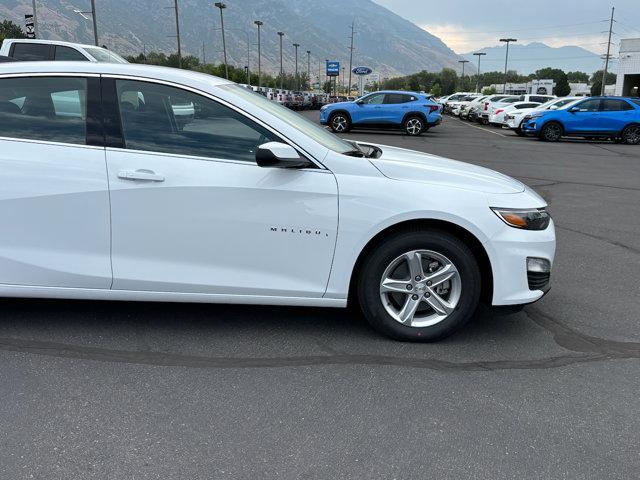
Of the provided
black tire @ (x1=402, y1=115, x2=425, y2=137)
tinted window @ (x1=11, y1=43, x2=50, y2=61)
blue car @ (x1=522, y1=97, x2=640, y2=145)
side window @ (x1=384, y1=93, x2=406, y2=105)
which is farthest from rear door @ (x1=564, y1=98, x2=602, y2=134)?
tinted window @ (x1=11, y1=43, x2=50, y2=61)

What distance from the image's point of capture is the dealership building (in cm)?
5203

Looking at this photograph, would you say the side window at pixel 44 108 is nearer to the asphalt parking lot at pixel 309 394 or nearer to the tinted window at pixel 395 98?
the asphalt parking lot at pixel 309 394

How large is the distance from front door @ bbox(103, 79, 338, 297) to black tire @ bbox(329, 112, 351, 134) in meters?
20.7

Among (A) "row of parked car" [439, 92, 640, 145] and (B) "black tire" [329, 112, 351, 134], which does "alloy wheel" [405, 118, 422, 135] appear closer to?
(B) "black tire" [329, 112, 351, 134]

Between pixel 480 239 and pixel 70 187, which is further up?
pixel 70 187

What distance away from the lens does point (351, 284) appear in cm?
389

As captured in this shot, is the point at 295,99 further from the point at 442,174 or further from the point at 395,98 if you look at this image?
the point at 442,174

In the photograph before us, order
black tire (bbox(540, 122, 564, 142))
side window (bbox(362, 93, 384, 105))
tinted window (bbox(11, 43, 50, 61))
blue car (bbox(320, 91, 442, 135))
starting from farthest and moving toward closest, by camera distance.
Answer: side window (bbox(362, 93, 384, 105)) → blue car (bbox(320, 91, 442, 135)) → black tire (bbox(540, 122, 564, 142)) → tinted window (bbox(11, 43, 50, 61))

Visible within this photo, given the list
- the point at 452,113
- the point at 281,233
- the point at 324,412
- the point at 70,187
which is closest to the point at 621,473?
the point at 324,412

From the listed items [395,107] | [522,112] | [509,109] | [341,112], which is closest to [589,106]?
[522,112]

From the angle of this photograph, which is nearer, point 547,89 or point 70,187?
point 70,187

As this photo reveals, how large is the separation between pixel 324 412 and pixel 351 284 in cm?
104

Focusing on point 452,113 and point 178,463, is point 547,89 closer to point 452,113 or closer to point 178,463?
point 452,113

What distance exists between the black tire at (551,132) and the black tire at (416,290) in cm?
2046
